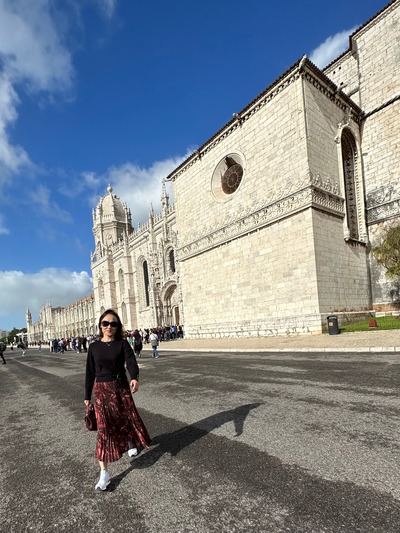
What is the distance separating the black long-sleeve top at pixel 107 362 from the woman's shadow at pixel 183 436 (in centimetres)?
86

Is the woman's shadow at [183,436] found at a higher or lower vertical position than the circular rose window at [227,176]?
lower

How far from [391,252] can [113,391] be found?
17273 millimetres

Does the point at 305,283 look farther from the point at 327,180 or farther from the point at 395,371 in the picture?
the point at 395,371

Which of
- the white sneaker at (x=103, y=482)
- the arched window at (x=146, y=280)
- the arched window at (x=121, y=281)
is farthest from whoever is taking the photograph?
the arched window at (x=121, y=281)

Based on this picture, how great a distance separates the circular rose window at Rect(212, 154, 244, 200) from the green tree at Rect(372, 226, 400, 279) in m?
9.08

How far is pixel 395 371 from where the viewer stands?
641 cm

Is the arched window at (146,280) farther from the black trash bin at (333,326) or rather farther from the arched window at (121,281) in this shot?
the black trash bin at (333,326)

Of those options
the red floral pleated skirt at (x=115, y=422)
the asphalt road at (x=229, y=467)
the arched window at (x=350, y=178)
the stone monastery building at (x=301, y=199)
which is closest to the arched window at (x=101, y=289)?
the stone monastery building at (x=301, y=199)

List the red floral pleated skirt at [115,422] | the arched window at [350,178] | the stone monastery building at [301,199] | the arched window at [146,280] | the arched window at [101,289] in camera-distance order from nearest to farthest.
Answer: the red floral pleated skirt at [115,422]
the stone monastery building at [301,199]
the arched window at [350,178]
the arched window at [146,280]
the arched window at [101,289]

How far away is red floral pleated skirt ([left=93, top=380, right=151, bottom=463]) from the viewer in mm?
3061

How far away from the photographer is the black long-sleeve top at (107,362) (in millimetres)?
3268

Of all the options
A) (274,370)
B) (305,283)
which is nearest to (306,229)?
(305,283)

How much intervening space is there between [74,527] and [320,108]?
2014cm

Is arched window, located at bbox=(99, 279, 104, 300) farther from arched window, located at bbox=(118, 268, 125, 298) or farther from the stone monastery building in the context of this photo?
the stone monastery building
